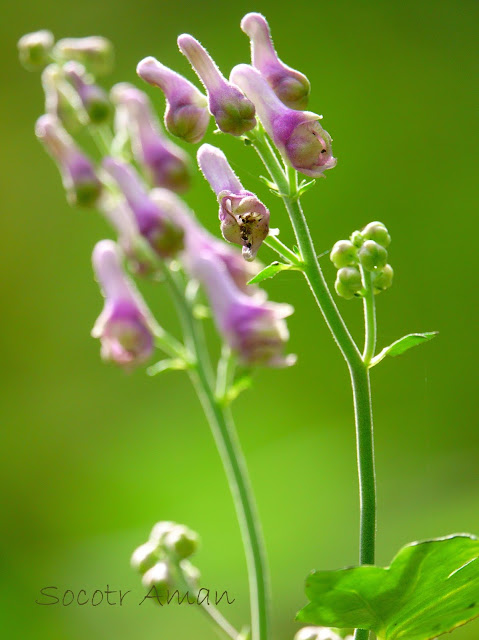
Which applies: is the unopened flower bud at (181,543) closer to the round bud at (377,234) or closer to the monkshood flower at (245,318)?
the monkshood flower at (245,318)

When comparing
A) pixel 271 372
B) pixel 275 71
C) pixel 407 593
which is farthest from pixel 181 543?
pixel 271 372

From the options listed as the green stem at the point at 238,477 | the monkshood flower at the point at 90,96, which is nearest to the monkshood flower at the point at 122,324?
the green stem at the point at 238,477

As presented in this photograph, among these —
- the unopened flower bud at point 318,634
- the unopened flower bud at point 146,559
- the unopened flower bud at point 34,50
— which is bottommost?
the unopened flower bud at point 318,634

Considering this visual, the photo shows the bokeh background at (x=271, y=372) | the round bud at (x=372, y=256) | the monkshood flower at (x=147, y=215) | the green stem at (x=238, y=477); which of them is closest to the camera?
the round bud at (x=372, y=256)

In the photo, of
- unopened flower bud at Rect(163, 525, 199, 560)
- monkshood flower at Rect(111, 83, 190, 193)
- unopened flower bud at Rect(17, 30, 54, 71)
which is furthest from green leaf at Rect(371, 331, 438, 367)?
unopened flower bud at Rect(17, 30, 54, 71)

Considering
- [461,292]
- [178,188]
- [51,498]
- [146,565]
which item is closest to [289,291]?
[461,292]

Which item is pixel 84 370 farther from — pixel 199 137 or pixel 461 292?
pixel 199 137
